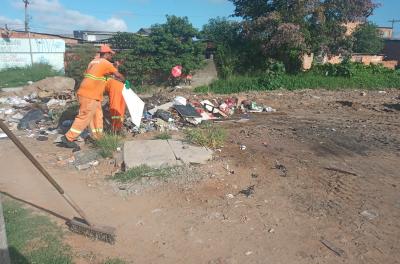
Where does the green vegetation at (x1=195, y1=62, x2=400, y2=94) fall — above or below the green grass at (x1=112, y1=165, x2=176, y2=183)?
above

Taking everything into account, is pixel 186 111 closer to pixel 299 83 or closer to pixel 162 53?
pixel 162 53

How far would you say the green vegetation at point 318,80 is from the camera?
561 inches

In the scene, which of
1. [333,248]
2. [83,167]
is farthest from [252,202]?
[83,167]

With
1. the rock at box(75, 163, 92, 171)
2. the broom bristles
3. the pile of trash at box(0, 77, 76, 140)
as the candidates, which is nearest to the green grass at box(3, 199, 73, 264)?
the broom bristles

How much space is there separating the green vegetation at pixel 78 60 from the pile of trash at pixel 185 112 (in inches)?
251

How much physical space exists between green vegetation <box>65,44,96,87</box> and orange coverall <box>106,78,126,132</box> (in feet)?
28.1

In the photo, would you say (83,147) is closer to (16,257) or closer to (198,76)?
(16,257)

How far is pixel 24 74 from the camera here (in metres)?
16.8

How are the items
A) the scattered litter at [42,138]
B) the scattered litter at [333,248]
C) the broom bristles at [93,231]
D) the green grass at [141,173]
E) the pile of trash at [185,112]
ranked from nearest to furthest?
the scattered litter at [333,248] → the broom bristles at [93,231] → the green grass at [141,173] → the scattered litter at [42,138] → the pile of trash at [185,112]

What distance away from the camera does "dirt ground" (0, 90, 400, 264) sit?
3.65 metres

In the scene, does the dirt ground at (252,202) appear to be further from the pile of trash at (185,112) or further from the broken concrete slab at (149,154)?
the pile of trash at (185,112)

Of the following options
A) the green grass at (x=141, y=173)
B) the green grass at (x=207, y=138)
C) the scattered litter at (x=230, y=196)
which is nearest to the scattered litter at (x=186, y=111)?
the green grass at (x=207, y=138)

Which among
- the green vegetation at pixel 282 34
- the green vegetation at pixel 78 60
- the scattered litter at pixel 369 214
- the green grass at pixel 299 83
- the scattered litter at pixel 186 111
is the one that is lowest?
the scattered litter at pixel 369 214

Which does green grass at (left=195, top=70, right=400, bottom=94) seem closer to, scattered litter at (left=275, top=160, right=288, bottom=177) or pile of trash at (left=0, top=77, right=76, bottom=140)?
pile of trash at (left=0, top=77, right=76, bottom=140)
